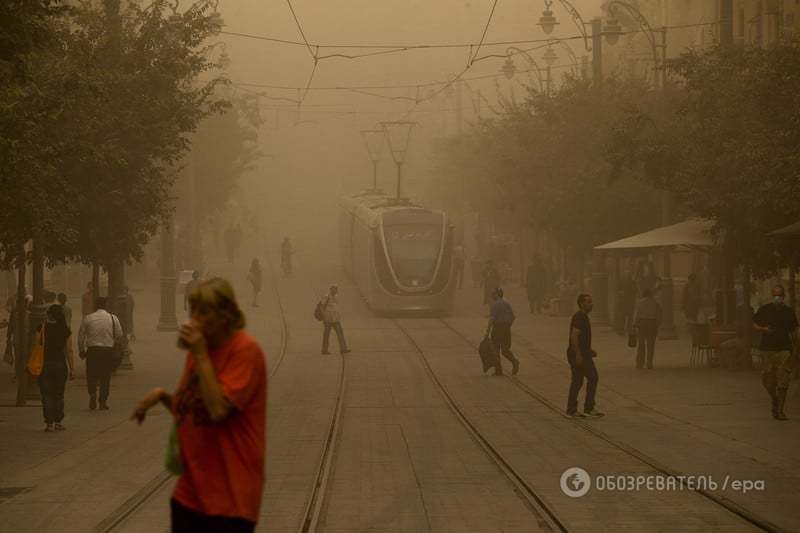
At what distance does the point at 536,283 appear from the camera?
43.2 meters

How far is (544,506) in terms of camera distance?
1150 cm

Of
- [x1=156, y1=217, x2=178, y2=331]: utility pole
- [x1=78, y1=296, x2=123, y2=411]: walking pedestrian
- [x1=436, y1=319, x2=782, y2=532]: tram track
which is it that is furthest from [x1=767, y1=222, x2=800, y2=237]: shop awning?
[x1=156, y1=217, x2=178, y2=331]: utility pole

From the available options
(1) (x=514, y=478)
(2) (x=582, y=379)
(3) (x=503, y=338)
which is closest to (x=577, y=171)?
(3) (x=503, y=338)

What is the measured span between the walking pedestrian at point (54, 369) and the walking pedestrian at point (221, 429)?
12.0 metres

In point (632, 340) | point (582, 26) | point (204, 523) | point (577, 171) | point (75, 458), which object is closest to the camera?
point (204, 523)

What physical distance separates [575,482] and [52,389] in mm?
7291

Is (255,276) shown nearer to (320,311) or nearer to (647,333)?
(320,311)

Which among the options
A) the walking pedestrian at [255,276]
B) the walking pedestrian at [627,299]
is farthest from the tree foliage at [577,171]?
the walking pedestrian at [255,276]

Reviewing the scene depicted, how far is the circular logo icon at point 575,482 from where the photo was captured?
1237 centimetres

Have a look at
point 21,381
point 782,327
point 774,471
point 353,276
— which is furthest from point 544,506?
point 353,276

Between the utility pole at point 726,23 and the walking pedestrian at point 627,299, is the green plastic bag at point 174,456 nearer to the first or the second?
the utility pole at point 726,23

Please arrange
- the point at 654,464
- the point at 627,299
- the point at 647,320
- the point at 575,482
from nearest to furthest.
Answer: the point at 575,482
the point at 654,464
the point at 647,320
the point at 627,299

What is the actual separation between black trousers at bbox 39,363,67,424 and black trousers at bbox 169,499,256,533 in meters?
11.9

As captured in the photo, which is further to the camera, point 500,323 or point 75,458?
point 500,323
